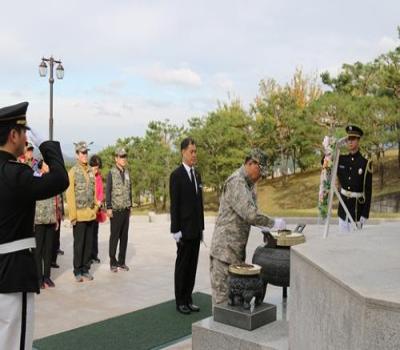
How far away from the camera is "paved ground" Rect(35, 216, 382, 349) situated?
16.6ft

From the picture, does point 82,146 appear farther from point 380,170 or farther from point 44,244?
point 380,170

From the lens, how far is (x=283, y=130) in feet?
108

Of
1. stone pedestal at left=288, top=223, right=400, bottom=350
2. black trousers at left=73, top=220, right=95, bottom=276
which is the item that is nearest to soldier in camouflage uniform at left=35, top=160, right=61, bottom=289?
black trousers at left=73, top=220, right=95, bottom=276

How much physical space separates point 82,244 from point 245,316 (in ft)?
12.3

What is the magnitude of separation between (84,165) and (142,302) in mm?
2272

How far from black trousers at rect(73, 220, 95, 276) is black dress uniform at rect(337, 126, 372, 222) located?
3529mm

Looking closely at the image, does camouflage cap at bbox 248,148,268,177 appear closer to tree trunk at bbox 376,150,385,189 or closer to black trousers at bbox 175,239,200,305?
black trousers at bbox 175,239,200,305

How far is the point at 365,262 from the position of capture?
2521mm

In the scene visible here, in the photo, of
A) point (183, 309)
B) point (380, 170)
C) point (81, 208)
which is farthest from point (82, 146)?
point (380, 170)

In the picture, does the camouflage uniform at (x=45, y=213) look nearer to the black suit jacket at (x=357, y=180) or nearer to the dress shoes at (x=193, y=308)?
the dress shoes at (x=193, y=308)

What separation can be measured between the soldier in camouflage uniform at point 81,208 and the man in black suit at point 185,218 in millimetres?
2054

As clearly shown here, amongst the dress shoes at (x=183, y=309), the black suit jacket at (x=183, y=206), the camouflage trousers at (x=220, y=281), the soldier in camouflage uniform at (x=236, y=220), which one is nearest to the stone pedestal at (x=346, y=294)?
the soldier in camouflage uniform at (x=236, y=220)

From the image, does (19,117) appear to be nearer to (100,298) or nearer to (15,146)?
(15,146)

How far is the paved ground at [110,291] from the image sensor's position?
5.05m
